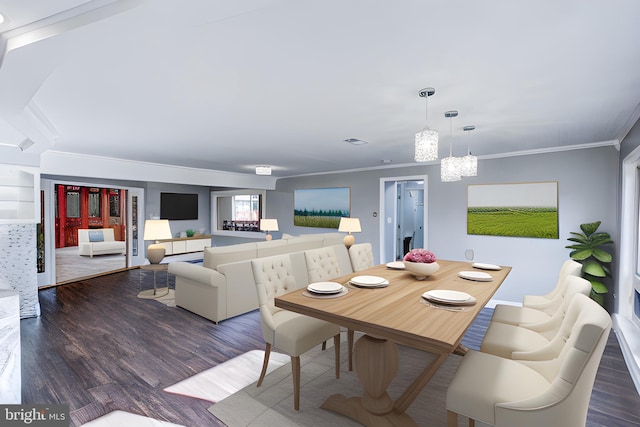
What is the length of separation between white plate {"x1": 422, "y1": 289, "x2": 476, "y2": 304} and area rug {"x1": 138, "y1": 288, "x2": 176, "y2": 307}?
3781mm

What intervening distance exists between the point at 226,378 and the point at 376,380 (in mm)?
1300

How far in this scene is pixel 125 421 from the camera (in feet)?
6.42

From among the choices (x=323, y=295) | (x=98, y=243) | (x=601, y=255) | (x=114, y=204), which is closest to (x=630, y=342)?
(x=601, y=255)

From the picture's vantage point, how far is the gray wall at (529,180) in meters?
3.89

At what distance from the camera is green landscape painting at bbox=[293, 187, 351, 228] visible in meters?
6.52

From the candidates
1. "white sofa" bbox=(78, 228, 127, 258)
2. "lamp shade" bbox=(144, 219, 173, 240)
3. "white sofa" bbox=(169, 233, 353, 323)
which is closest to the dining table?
"white sofa" bbox=(169, 233, 353, 323)

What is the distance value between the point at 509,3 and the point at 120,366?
3656 mm

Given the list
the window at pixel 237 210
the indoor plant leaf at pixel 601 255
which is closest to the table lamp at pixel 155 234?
the window at pixel 237 210

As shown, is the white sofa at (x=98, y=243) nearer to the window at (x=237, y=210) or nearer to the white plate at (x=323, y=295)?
the window at (x=237, y=210)

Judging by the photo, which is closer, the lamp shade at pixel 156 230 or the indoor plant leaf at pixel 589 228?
the indoor plant leaf at pixel 589 228

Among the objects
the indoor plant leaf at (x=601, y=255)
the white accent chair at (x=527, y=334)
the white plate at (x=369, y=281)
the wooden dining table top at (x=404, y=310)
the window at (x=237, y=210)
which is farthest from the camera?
the window at (x=237, y=210)

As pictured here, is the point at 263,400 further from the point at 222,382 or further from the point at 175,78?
the point at 175,78

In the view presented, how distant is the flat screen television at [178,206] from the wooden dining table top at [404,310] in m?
6.74

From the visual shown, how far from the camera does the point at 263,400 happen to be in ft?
7.17
